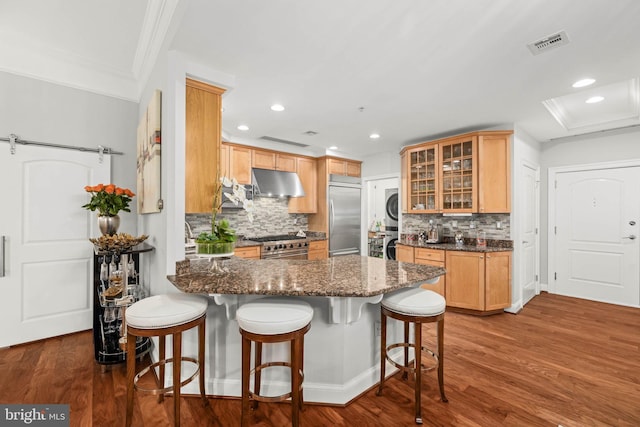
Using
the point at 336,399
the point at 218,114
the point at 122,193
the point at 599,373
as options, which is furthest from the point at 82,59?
the point at 599,373

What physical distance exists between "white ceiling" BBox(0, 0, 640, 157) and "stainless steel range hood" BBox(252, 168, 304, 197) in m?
1.15

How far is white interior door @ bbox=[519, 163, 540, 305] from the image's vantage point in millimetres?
4137

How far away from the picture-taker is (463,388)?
2.16 metres

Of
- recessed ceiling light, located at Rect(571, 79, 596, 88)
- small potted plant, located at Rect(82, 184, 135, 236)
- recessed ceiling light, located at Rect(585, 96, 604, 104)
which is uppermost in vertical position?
recessed ceiling light, located at Rect(585, 96, 604, 104)

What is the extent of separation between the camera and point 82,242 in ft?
9.77

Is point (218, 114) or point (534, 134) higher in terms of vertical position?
point (534, 134)

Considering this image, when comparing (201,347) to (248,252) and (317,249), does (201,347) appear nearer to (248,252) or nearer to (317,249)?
(248,252)

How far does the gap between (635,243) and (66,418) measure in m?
6.38

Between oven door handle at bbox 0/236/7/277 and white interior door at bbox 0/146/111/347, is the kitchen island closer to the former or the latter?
white interior door at bbox 0/146/111/347

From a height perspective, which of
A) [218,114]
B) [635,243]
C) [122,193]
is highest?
[218,114]

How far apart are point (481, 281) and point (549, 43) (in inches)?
106

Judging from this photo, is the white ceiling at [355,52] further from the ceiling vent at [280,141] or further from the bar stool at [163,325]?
the bar stool at [163,325]

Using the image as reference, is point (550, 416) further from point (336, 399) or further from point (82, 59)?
point (82, 59)

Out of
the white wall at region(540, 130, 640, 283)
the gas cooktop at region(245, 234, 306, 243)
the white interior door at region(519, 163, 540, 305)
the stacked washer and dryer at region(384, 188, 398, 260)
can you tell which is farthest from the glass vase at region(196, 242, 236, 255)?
the white wall at region(540, 130, 640, 283)
